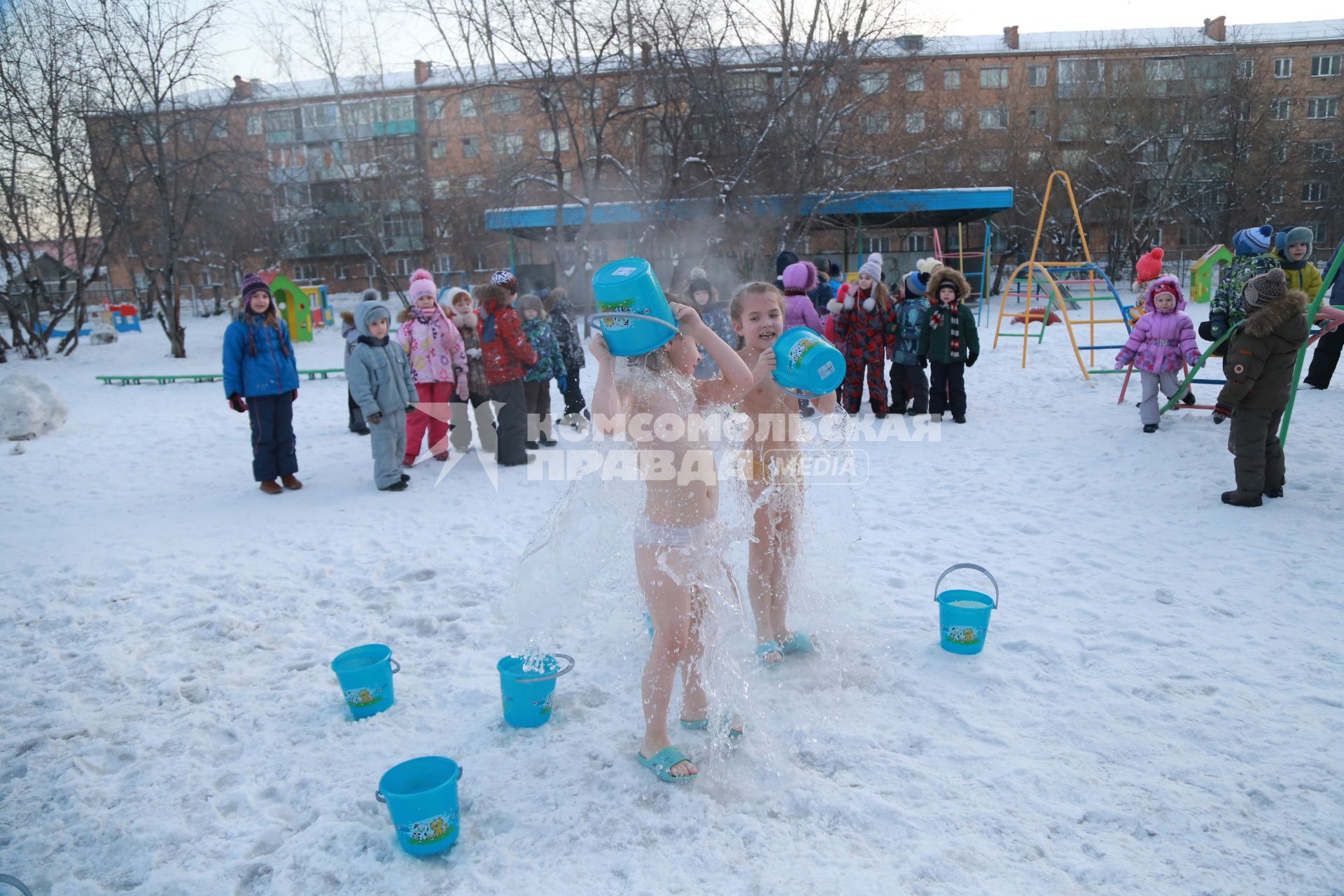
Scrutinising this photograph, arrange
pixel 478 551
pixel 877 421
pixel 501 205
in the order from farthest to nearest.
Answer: pixel 501 205 → pixel 877 421 → pixel 478 551

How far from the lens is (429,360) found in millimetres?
7496

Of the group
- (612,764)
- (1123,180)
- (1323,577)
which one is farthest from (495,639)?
(1123,180)

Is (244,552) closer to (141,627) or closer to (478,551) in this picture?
(141,627)

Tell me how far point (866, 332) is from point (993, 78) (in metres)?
37.6

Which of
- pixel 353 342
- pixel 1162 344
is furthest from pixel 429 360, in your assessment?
pixel 1162 344

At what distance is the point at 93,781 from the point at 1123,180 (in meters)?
35.6

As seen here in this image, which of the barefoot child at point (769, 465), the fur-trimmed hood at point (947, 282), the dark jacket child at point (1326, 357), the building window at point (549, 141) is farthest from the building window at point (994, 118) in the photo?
the barefoot child at point (769, 465)

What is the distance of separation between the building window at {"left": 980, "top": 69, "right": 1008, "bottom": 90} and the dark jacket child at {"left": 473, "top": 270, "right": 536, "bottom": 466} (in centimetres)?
3922

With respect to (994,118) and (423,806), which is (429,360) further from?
(994,118)

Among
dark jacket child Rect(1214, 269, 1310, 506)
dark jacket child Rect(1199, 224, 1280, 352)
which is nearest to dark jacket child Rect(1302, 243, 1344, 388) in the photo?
dark jacket child Rect(1199, 224, 1280, 352)

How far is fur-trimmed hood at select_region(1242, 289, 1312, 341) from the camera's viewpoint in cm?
511

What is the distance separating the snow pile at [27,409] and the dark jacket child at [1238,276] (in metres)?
12.7

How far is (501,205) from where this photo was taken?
21391 millimetres

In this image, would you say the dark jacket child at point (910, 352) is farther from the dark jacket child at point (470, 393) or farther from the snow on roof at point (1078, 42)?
the snow on roof at point (1078, 42)
